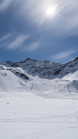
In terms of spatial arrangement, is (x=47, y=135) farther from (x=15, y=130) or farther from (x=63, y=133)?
(x=15, y=130)

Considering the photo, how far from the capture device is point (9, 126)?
15.4 feet

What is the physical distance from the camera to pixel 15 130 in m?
4.34

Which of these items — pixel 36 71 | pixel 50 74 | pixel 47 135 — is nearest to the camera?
pixel 47 135

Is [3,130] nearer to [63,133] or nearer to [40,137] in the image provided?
[40,137]

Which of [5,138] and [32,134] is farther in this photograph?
[32,134]

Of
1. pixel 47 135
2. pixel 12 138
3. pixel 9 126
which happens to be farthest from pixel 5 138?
pixel 47 135

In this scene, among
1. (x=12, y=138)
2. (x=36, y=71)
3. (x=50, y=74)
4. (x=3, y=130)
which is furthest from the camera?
(x=36, y=71)

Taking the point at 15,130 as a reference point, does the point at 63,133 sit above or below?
below

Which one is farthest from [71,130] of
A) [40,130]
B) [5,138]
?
[5,138]

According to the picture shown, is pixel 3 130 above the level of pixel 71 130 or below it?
above

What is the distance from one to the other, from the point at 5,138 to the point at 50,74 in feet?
373

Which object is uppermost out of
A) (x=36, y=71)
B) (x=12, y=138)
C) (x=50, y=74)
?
(x=36, y=71)

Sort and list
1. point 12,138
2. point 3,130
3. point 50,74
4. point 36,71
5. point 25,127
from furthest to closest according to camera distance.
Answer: point 36,71 < point 50,74 < point 25,127 < point 3,130 < point 12,138

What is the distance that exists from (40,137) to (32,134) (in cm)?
46
